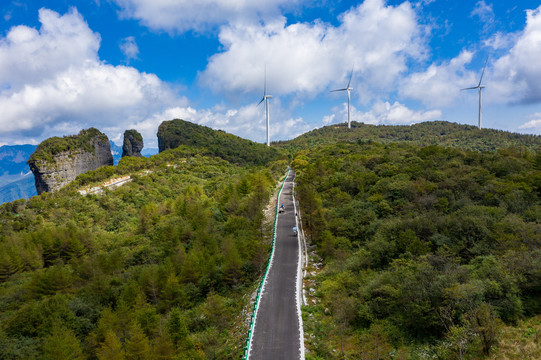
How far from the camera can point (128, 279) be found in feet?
103

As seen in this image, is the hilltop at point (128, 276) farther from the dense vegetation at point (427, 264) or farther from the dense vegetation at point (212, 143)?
the dense vegetation at point (212, 143)

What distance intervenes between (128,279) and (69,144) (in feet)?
336

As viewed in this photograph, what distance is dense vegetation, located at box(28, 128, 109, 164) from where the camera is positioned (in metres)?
97.6

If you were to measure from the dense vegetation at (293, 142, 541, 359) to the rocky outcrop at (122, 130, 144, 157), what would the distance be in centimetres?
13602

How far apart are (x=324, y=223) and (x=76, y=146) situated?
115 meters

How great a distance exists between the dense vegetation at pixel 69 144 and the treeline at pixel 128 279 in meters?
36.8

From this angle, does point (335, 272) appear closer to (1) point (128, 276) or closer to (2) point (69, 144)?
(1) point (128, 276)

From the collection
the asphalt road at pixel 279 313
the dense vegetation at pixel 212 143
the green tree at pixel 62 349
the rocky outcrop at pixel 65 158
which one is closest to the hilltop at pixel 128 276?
the green tree at pixel 62 349

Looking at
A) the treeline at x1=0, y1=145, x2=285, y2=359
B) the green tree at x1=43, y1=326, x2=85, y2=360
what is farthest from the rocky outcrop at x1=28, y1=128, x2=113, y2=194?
the green tree at x1=43, y1=326, x2=85, y2=360

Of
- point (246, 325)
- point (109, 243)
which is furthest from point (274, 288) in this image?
point (109, 243)

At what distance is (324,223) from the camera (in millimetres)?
34156

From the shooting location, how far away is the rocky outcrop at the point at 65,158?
311ft

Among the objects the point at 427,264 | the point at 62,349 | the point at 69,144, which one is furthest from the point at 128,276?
the point at 69,144

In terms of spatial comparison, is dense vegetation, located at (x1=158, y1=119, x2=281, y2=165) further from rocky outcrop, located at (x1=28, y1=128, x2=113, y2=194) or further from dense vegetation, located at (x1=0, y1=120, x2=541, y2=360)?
dense vegetation, located at (x1=0, y1=120, x2=541, y2=360)
